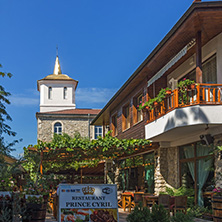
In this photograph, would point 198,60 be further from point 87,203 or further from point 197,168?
point 87,203

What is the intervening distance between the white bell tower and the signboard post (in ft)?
141

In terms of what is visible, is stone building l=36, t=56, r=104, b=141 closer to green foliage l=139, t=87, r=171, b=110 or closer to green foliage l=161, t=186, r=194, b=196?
green foliage l=139, t=87, r=171, b=110

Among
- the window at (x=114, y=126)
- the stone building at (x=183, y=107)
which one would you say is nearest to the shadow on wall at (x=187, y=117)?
the stone building at (x=183, y=107)

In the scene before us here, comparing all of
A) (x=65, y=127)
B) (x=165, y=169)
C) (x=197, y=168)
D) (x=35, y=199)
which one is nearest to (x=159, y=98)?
(x=197, y=168)

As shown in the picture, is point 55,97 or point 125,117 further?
point 55,97

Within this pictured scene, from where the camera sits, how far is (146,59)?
15.3 meters

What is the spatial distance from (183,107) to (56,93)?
1578 inches

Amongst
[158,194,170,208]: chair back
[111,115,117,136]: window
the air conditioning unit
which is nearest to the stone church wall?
[111,115,117,136]: window

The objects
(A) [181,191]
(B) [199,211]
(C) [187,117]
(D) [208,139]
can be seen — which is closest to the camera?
(C) [187,117]

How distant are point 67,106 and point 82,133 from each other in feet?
34.2

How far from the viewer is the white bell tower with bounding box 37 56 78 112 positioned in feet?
166

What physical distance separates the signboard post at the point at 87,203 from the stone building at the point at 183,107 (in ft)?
14.8

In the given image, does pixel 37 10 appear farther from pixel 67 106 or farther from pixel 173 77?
pixel 67 106

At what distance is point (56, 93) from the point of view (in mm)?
50969
